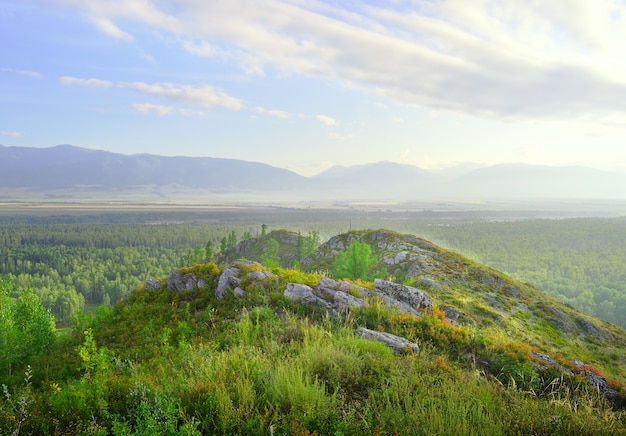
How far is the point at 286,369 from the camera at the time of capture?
648cm

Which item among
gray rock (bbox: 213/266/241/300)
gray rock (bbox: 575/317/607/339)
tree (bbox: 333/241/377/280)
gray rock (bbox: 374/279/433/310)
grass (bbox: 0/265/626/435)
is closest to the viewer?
grass (bbox: 0/265/626/435)

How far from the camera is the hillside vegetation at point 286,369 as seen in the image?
5.21 meters

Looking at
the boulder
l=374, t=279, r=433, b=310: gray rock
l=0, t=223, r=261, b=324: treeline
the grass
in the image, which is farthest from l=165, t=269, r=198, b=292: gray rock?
l=0, t=223, r=261, b=324: treeline

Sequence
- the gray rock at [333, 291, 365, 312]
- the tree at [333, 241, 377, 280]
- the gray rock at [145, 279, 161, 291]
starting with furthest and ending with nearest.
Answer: the tree at [333, 241, 377, 280] < the gray rock at [145, 279, 161, 291] < the gray rock at [333, 291, 365, 312]

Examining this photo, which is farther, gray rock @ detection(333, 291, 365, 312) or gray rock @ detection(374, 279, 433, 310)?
gray rock @ detection(374, 279, 433, 310)

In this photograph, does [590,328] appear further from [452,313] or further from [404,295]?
[404,295]

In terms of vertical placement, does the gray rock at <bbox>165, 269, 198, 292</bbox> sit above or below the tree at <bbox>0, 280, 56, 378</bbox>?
above

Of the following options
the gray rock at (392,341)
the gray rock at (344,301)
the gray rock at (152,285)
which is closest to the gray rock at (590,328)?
the gray rock at (344,301)

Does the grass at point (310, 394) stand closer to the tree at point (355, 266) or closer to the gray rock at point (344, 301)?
the gray rock at point (344, 301)

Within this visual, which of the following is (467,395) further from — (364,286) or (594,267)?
(594,267)

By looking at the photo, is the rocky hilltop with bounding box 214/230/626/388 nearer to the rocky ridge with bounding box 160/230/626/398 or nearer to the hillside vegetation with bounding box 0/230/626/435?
the rocky ridge with bounding box 160/230/626/398

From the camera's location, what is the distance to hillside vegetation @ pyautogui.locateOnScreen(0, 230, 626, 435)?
5211 mm

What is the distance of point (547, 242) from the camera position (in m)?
192

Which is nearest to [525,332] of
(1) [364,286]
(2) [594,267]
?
(1) [364,286]
